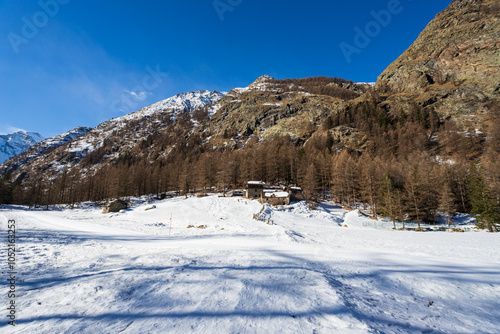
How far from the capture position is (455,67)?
8362 centimetres

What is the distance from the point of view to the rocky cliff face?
2810 inches

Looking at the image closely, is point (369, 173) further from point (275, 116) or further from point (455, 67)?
point (455, 67)

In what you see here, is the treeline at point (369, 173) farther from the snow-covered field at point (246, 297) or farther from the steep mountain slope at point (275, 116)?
the snow-covered field at point (246, 297)

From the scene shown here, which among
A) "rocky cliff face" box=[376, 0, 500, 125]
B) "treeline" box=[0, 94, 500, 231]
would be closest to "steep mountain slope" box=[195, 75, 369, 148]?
"treeline" box=[0, 94, 500, 231]

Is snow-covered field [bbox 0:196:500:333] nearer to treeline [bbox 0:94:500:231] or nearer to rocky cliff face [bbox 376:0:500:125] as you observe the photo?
treeline [bbox 0:94:500:231]

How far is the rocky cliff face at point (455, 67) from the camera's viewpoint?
234 ft

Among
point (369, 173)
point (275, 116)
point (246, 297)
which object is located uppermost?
point (275, 116)

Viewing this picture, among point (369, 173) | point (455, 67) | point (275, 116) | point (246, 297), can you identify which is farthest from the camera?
point (275, 116)

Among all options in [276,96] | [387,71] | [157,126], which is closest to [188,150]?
[276,96]

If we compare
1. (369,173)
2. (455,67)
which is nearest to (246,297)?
(369,173)

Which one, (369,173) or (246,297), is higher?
(369,173)

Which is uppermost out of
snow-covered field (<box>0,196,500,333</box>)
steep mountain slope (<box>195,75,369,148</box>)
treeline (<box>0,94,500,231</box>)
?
steep mountain slope (<box>195,75,369,148</box>)

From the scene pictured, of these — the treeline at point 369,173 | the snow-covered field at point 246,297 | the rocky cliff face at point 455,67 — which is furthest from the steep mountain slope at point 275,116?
the snow-covered field at point 246,297

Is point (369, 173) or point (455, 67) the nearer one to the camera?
point (369, 173)
